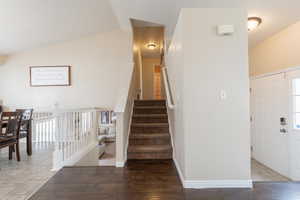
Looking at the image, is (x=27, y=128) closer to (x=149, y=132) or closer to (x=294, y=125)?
(x=149, y=132)

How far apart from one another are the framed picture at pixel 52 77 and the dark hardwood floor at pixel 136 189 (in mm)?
3015

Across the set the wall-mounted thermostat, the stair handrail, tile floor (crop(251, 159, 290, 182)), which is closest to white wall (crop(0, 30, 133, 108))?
the stair handrail

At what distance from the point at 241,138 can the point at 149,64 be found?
6.72m

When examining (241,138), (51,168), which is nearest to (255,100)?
(241,138)

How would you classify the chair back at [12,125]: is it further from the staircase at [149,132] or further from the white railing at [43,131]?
the staircase at [149,132]

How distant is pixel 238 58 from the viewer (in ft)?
7.64

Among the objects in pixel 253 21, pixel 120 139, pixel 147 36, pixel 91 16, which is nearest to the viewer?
pixel 120 139

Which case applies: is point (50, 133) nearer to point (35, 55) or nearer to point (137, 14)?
point (35, 55)

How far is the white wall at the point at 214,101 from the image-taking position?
2318mm

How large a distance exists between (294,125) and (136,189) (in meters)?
3.04

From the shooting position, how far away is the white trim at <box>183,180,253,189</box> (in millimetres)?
2301

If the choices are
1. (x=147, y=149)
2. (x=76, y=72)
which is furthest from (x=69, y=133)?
(x=76, y=72)

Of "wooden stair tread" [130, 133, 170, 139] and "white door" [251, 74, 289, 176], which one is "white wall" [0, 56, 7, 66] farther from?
"white door" [251, 74, 289, 176]

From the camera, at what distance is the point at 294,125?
330 cm
